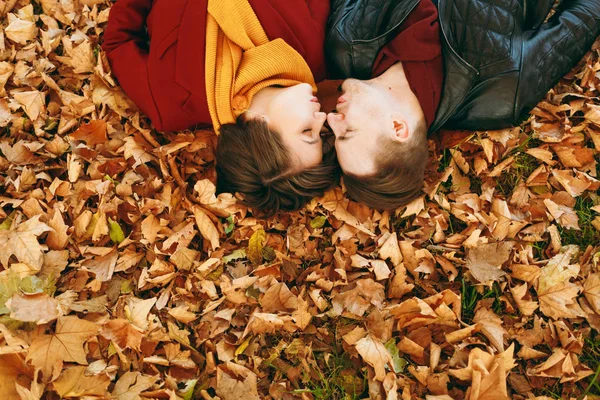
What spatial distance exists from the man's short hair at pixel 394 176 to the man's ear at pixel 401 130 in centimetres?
3

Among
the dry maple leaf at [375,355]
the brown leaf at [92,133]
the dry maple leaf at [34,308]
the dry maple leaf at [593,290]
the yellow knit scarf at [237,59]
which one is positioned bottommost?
the dry maple leaf at [375,355]

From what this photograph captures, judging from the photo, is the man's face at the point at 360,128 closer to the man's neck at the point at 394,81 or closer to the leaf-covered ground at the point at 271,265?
the man's neck at the point at 394,81

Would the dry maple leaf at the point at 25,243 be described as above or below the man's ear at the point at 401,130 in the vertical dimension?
below

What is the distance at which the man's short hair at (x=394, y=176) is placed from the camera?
8.52ft

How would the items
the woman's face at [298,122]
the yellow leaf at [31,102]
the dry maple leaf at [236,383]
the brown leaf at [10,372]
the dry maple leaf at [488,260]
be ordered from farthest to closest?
the yellow leaf at [31,102] < the woman's face at [298,122] < the dry maple leaf at [488,260] < the dry maple leaf at [236,383] < the brown leaf at [10,372]

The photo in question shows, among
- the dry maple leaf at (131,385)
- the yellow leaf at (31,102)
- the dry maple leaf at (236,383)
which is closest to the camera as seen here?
the dry maple leaf at (131,385)

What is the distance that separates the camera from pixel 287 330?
8.05 ft

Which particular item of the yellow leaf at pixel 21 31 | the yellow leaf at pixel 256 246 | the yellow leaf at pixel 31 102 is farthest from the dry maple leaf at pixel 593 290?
the yellow leaf at pixel 21 31

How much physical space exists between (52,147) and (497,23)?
8.67ft

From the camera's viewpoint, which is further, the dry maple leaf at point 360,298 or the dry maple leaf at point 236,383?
the dry maple leaf at point 360,298

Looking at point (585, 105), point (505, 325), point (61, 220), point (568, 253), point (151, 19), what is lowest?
point (505, 325)

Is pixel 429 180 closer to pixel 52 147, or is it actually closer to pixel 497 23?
pixel 497 23

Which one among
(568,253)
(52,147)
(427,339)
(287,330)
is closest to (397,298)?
(427,339)

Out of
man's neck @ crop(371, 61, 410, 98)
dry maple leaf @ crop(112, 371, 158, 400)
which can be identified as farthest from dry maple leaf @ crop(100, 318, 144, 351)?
man's neck @ crop(371, 61, 410, 98)
